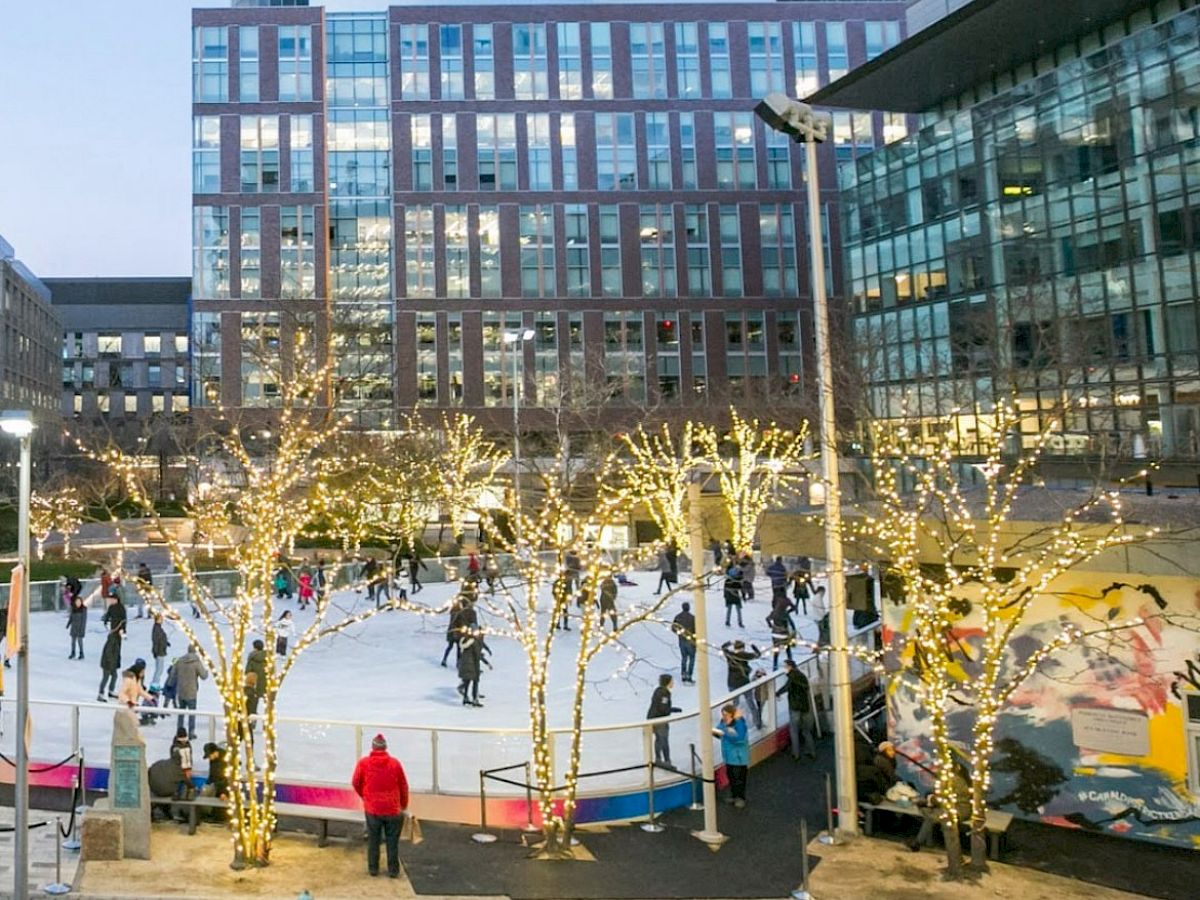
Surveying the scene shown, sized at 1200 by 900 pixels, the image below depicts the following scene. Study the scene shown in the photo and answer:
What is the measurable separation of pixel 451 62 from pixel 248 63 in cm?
1285

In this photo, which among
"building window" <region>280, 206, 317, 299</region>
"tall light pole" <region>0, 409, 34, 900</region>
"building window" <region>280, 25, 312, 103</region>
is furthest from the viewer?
"building window" <region>280, 25, 312, 103</region>

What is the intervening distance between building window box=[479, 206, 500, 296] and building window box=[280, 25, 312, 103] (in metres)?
13.8

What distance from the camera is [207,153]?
61219 mm

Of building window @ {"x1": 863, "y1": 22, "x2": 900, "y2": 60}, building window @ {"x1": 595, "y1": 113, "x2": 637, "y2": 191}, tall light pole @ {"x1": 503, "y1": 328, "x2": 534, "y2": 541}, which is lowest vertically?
tall light pole @ {"x1": 503, "y1": 328, "x2": 534, "y2": 541}

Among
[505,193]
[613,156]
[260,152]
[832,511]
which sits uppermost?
[260,152]

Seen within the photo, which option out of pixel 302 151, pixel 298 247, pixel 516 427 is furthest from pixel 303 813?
pixel 302 151

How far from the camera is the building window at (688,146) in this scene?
205 feet

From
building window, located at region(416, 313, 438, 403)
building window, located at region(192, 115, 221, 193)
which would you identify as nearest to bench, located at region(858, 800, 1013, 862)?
building window, located at region(416, 313, 438, 403)

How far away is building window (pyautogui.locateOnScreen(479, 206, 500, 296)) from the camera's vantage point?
2402 inches

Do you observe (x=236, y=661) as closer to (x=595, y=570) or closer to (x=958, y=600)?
(x=595, y=570)

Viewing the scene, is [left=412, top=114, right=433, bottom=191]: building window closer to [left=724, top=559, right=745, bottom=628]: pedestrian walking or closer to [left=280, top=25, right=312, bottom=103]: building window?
[left=280, top=25, right=312, bottom=103]: building window

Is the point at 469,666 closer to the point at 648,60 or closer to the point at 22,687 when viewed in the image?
the point at 22,687

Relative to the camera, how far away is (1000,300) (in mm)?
42188

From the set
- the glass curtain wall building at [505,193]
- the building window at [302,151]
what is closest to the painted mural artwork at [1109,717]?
the glass curtain wall building at [505,193]
